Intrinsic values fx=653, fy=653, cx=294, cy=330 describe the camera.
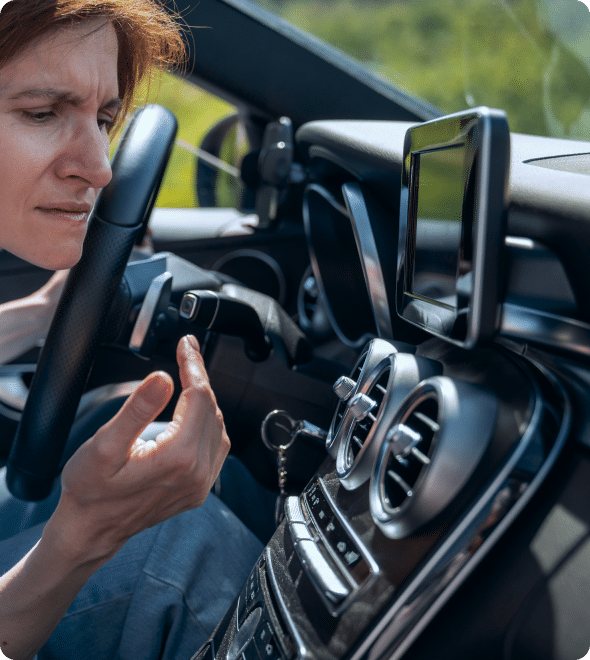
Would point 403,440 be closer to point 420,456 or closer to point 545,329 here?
point 420,456

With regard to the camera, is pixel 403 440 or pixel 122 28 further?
pixel 122 28

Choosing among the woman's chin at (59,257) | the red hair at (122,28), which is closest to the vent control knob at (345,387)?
the woman's chin at (59,257)

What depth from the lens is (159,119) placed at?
1106mm

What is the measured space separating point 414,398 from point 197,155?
1602 mm

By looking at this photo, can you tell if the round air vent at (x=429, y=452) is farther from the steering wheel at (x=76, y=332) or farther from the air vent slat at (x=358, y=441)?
the steering wheel at (x=76, y=332)

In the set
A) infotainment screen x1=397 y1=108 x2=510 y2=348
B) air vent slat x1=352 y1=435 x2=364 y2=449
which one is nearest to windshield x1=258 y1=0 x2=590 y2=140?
infotainment screen x1=397 y1=108 x2=510 y2=348

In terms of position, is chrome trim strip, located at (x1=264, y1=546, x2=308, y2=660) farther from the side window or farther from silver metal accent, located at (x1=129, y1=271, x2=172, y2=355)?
the side window

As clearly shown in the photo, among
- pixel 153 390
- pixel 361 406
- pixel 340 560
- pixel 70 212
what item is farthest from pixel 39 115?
pixel 340 560

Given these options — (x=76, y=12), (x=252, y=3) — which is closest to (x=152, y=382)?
(x=76, y=12)

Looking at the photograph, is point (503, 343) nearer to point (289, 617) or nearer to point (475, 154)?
point (475, 154)

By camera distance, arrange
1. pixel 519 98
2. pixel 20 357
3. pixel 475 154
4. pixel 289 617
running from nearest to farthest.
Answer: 1. pixel 475 154
2. pixel 289 617
3. pixel 519 98
4. pixel 20 357

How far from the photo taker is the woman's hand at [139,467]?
0.65 m

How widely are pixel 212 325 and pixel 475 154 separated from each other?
632mm

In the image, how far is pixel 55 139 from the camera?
882 mm
